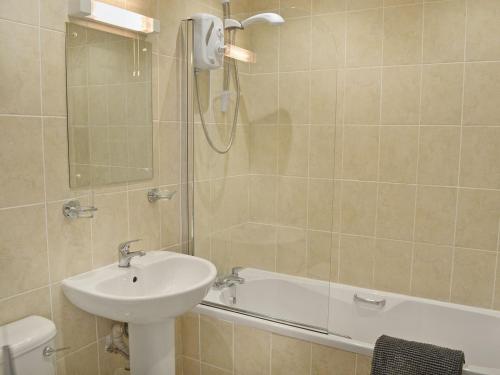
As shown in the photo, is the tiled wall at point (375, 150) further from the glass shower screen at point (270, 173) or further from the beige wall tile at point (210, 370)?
the beige wall tile at point (210, 370)

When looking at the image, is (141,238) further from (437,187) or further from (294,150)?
(437,187)

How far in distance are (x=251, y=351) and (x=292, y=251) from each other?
544 mm

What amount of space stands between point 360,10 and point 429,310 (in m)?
1.83

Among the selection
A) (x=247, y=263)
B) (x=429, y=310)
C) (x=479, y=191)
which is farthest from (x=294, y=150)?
(x=429, y=310)

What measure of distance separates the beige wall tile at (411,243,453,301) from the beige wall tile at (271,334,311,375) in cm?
99

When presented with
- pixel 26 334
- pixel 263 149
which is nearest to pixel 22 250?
pixel 26 334

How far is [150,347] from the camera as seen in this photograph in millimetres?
1903

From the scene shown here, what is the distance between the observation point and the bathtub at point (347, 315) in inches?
84.4

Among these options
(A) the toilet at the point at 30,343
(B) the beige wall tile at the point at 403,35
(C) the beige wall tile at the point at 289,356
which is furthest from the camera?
(B) the beige wall tile at the point at 403,35

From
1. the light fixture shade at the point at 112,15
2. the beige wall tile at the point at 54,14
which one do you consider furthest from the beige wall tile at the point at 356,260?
the beige wall tile at the point at 54,14

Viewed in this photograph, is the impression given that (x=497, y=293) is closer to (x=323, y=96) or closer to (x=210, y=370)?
(x=323, y=96)

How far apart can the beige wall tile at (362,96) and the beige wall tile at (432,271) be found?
838 millimetres

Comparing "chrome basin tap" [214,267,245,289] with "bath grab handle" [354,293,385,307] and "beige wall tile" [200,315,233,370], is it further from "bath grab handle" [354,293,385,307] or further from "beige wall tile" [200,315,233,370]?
"bath grab handle" [354,293,385,307]

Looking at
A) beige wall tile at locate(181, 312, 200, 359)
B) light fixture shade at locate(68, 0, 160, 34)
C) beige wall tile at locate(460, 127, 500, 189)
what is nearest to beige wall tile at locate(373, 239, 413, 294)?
beige wall tile at locate(460, 127, 500, 189)
